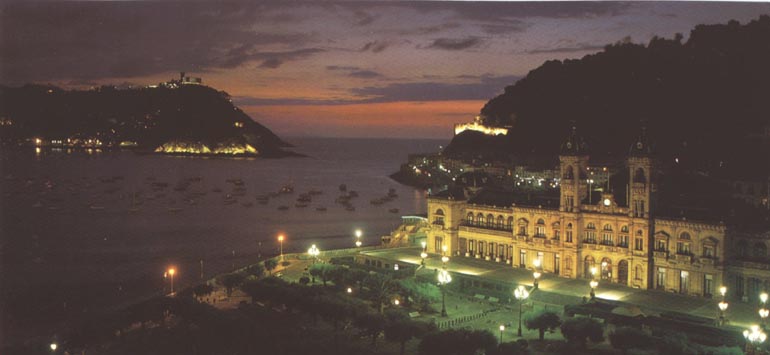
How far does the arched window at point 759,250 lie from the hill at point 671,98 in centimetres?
2609

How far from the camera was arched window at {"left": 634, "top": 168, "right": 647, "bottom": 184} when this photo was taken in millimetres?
24000

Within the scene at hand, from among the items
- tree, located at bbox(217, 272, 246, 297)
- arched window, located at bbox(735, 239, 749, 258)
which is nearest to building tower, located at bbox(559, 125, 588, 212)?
arched window, located at bbox(735, 239, 749, 258)

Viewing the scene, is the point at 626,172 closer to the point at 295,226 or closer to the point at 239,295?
the point at 239,295

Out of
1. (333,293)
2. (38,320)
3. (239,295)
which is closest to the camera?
(333,293)

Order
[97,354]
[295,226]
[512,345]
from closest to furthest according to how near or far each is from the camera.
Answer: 1. [512,345]
2. [97,354]
3. [295,226]

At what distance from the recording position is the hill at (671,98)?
52.4 meters

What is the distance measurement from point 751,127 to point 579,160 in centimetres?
3288

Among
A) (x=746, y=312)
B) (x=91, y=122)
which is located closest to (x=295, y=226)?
(x=746, y=312)

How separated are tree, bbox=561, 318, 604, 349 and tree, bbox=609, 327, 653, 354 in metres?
0.50

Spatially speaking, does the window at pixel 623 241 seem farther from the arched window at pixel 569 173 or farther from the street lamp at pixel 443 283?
the street lamp at pixel 443 283

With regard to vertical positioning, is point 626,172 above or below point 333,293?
above

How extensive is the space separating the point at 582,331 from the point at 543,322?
127 centimetres

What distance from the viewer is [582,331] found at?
17547mm

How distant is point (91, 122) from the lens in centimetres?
Result: 14375
